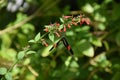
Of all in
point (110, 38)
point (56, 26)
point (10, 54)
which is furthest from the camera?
point (110, 38)

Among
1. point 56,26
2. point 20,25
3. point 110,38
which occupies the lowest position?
point 110,38

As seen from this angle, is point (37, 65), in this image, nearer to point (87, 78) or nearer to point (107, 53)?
point (87, 78)

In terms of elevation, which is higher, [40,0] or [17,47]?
[40,0]

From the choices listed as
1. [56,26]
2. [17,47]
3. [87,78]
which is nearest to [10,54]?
[17,47]

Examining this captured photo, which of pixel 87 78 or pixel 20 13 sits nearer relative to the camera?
pixel 87 78
